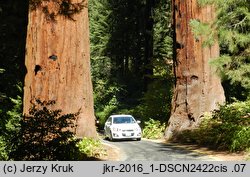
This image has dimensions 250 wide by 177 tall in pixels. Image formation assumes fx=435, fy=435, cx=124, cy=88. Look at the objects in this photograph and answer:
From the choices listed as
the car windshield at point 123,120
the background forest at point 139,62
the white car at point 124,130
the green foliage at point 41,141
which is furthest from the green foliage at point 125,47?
the green foliage at point 41,141

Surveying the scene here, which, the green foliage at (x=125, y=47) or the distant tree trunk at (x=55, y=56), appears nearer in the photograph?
the distant tree trunk at (x=55, y=56)

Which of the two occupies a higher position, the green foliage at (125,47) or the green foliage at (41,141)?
the green foliage at (125,47)

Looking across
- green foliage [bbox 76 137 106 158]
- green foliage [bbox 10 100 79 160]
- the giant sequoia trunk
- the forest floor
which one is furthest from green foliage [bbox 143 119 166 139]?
green foliage [bbox 10 100 79 160]

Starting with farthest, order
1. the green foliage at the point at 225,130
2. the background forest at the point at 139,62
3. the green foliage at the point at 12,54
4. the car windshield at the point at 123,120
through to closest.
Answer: the car windshield at the point at 123,120 < the green foliage at the point at 12,54 < the green foliage at the point at 225,130 < the background forest at the point at 139,62

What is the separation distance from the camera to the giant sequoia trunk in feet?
53.0

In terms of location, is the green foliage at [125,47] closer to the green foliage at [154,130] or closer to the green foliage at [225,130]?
the green foliage at [154,130]

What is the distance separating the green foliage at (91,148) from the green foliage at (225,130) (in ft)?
11.1

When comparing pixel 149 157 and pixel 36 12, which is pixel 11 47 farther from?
pixel 149 157

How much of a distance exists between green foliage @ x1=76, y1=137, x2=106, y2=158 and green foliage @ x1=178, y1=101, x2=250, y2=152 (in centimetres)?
339

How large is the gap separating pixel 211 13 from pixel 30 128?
9.88 m

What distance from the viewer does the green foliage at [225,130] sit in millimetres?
11156

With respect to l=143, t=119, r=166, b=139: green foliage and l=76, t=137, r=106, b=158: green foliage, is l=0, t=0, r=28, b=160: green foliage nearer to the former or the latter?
l=76, t=137, r=106, b=158: green foliage

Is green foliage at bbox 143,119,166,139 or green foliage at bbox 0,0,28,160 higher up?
green foliage at bbox 0,0,28,160

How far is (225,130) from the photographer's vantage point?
42.5 ft
